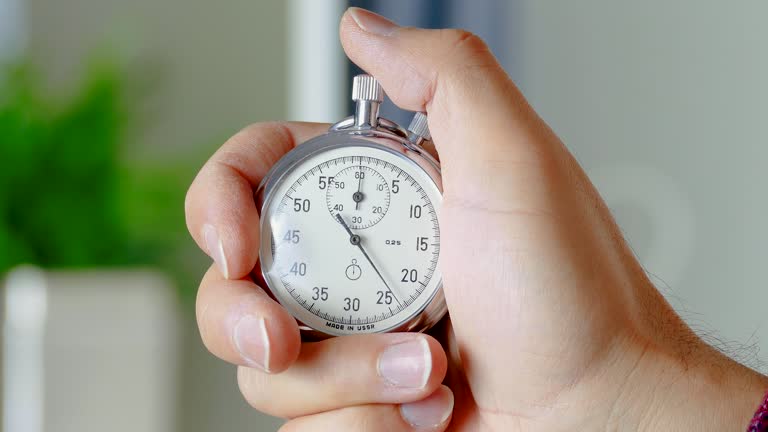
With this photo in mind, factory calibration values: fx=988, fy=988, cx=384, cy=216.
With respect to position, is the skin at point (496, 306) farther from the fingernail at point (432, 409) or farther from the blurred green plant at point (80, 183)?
the blurred green plant at point (80, 183)

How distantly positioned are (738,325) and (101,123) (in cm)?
234

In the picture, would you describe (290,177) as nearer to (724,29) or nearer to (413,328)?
(413,328)

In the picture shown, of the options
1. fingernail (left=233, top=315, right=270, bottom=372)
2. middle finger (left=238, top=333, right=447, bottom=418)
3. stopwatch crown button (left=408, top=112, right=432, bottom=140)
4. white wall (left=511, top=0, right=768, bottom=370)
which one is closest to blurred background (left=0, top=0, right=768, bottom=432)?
white wall (left=511, top=0, right=768, bottom=370)

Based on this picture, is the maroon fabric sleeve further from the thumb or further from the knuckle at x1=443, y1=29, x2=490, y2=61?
the knuckle at x1=443, y1=29, x2=490, y2=61

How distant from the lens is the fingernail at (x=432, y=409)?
1404 millimetres

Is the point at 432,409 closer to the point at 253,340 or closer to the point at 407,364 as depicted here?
the point at 407,364

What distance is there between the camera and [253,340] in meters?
1.36

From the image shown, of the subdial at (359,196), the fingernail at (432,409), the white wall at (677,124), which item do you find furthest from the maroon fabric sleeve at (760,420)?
the white wall at (677,124)

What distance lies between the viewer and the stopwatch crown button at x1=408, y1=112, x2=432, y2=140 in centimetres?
152

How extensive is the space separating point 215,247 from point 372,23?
40cm

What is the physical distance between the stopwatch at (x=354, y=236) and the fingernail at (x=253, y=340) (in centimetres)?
10

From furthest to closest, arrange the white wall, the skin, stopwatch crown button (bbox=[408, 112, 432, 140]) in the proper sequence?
1. the white wall
2. stopwatch crown button (bbox=[408, 112, 432, 140])
3. the skin

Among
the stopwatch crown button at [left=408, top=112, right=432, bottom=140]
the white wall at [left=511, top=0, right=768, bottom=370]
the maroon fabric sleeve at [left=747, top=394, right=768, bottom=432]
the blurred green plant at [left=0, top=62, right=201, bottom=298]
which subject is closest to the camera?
the maroon fabric sleeve at [left=747, top=394, right=768, bottom=432]

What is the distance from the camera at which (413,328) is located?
1454 millimetres
